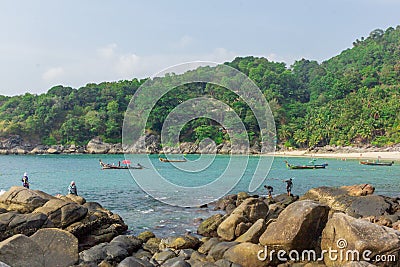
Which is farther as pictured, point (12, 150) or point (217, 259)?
point (12, 150)

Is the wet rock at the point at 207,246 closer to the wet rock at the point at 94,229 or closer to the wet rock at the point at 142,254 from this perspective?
the wet rock at the point at 142,254

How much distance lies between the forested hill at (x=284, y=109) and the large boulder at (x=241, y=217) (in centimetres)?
5831

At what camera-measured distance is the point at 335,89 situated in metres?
113

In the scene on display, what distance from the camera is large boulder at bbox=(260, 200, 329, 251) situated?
32.8 feet

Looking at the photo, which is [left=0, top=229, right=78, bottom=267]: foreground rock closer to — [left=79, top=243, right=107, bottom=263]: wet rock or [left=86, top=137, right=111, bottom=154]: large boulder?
[left=79, top=243, right=107, bottom=263]: wet rock

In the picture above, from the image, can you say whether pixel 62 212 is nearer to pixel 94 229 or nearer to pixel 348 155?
pixel 94 229

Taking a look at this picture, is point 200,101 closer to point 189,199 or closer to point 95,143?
point 189,199

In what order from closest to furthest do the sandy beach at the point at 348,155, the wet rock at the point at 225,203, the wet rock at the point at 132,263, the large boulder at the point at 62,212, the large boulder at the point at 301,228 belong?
the large boulder at the point at 301,228
the wet rock at the point at 132,263
the large boulder at the point at 62,212
the wet rock at the point at 225,203
the sandy beach at the point at 348,155

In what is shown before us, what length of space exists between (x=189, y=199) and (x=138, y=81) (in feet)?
317

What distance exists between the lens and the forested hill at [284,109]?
8625cm

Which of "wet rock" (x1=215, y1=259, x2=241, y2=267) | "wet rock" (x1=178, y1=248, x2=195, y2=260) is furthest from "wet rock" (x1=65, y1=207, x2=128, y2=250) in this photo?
"wet rock" (x1=215, y1=259, x2=241, y2=267)

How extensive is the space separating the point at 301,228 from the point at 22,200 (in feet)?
37.6

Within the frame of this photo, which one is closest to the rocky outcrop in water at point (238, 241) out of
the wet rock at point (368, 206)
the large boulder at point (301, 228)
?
the large boulder at point (301, 228)

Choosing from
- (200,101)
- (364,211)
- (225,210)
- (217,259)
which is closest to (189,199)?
(225,210)
